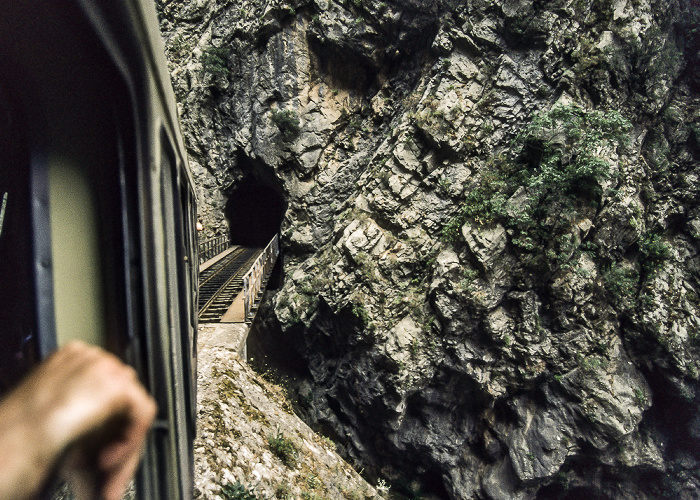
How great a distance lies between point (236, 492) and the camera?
379 cm

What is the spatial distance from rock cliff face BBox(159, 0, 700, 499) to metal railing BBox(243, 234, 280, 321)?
1337mm

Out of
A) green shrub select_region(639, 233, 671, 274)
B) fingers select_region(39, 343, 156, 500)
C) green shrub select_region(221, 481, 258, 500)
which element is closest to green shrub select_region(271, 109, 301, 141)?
green shrub select_region(221, 481, 258, 500)

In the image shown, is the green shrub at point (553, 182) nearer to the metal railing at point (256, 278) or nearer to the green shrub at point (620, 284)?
the green shrub at point (620, 284)

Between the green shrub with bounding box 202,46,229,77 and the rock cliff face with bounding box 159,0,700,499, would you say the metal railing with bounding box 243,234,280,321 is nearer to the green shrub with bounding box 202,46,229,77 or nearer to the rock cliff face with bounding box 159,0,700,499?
the rock cliff face with bounding box 159,0,700,499

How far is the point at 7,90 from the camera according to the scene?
1.04 meters

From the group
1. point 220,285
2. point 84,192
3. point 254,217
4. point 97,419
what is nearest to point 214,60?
point 254,217

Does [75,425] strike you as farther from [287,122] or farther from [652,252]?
[287,122]

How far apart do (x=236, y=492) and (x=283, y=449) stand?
1525 mm

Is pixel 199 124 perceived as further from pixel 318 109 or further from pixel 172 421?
pixel 172 421

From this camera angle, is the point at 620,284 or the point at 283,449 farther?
the point at 620,284

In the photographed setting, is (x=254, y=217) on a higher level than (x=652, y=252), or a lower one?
lower

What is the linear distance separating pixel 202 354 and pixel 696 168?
15449 millimetres

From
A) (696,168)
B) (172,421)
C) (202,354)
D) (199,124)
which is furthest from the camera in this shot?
(199,124)

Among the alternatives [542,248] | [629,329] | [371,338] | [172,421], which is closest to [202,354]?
[371,338]
